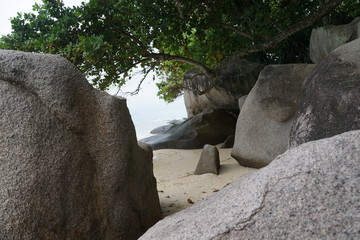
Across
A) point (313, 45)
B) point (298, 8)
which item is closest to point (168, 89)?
point (298, 8)

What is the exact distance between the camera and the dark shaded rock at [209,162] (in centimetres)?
535

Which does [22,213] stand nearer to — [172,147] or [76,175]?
[76,175]

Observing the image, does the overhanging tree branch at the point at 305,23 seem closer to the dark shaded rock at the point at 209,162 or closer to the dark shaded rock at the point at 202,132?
the dark shaded rock at the point at 209,162

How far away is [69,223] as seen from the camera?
2568 mm

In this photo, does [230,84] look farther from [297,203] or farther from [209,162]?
[297,203]

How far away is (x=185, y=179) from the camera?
17.9 ft

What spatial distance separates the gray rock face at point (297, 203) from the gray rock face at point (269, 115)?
11.2 feet

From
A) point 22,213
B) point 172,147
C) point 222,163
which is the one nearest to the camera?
point 22,213

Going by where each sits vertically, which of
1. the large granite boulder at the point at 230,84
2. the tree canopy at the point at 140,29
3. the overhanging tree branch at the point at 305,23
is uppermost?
the tree canopy at the point at 140,29

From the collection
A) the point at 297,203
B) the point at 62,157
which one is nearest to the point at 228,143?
the point at 62,157

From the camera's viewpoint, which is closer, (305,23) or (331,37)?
(331,37)

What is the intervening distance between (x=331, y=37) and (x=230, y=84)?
133 inches

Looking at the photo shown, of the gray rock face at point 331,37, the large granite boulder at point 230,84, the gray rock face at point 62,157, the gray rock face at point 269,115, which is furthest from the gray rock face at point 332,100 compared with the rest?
the large granite boulder at point 230,84

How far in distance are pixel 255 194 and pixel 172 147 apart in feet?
22.8
